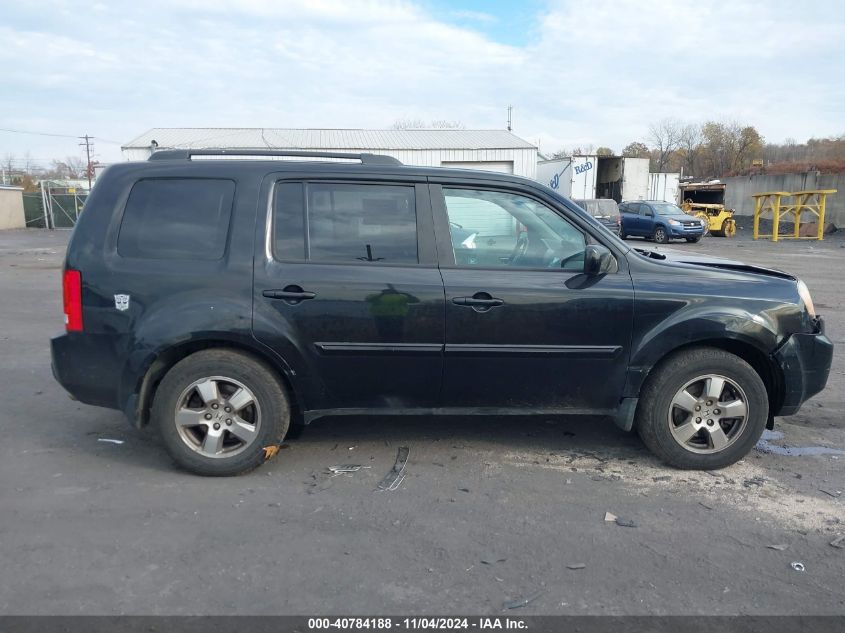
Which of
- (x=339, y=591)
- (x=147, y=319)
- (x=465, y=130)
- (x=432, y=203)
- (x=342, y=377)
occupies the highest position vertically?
(x=465, y=130)

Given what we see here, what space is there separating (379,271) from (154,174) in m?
1.54

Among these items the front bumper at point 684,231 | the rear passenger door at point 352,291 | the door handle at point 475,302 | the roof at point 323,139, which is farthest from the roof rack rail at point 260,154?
the front bumper at point 684,231

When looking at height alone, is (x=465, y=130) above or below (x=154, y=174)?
above

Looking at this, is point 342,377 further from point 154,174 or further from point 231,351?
point 154,174

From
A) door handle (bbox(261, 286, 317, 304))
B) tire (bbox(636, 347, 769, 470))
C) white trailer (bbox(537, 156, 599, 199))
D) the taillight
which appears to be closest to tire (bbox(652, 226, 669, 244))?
white trailer (bbox(537, 156, 599, 199))

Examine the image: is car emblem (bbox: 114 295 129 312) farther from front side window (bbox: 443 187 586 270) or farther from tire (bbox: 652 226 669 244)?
tire (bbox: 652 226 669 244)

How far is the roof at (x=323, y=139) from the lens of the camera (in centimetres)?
2630

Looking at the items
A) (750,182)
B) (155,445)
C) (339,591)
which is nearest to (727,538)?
(339,591)

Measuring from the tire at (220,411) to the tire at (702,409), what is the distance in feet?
7.82

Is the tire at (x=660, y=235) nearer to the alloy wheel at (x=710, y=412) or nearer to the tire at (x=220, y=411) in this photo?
the alloy wheel at (x=710, y=412)

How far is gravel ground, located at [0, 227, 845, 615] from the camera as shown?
9.38 ft

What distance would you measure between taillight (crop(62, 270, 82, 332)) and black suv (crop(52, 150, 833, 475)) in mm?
14

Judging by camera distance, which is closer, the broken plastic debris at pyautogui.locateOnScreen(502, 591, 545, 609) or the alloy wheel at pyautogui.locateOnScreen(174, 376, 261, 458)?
the broken plastic debris at pyautogui.locateOnScreen(502, 591, 545, 609)

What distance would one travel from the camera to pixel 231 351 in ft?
13.0
